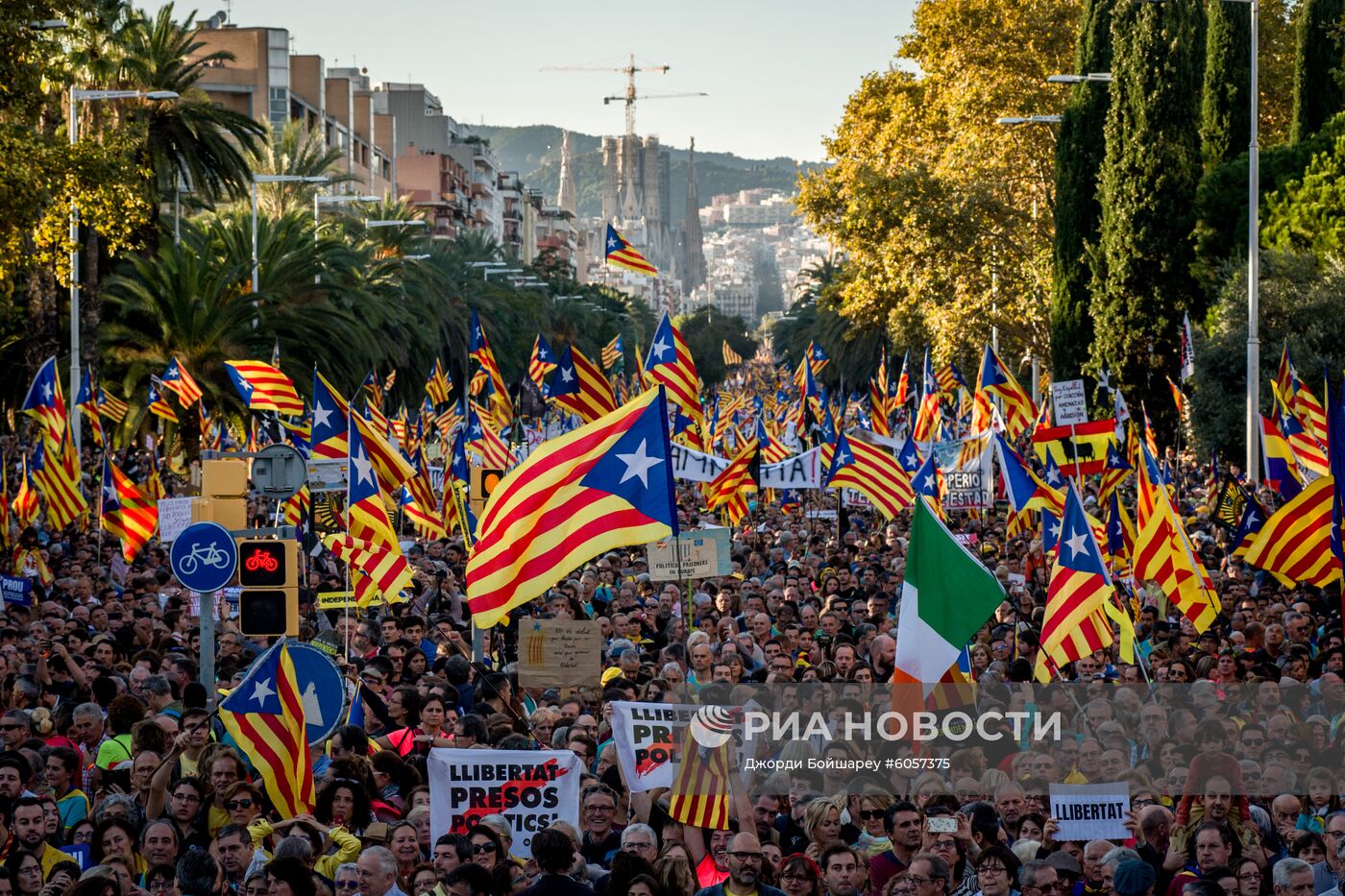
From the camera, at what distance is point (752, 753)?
1034 centimetres

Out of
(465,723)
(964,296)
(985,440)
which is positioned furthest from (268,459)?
(964,296)

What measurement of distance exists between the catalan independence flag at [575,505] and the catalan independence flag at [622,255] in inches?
348

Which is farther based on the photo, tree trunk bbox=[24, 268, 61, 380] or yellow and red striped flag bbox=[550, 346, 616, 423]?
tree trunk bbox=[24, 268, 61, 380]

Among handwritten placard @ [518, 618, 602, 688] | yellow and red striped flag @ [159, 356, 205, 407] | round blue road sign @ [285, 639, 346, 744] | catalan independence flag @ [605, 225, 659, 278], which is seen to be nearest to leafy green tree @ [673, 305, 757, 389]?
yellow and red striped flag @ [159, 356, 205, 407]

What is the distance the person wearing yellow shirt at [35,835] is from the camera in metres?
8.40

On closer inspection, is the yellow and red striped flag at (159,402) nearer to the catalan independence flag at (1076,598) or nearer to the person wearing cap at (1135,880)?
the catalan independence flag at (1076,598)

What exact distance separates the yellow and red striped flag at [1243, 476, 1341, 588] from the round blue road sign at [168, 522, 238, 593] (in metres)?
8.18

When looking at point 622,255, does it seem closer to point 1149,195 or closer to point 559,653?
point 559,653

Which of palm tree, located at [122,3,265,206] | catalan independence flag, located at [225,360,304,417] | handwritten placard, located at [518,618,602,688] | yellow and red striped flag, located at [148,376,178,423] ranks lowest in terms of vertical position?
handwritten placard, located at [518,618,602,688]

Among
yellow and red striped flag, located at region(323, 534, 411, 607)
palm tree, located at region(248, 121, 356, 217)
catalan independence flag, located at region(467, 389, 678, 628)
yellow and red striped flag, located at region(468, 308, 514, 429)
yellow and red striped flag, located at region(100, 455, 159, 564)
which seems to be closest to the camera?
catalan independence flag, located at region(467, 389, 678, 628)

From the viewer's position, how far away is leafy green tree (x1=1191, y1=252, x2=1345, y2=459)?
3331 cm

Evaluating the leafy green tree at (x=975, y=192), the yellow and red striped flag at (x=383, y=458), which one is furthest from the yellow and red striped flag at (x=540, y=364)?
the yellow and red striped flag at (x=383, y=458)

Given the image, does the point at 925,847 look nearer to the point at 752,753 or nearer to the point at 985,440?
the point at 752,753

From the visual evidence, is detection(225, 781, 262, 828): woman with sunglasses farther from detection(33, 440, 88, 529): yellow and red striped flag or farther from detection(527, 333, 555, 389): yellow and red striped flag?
detection(527, 333, 555, 389): yellow and red striped flag
